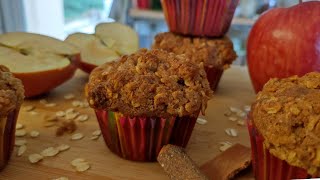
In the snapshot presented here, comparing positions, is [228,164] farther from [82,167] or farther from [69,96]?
[69,96]

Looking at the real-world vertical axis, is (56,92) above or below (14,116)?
below

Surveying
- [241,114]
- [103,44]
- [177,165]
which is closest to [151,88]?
[177,165]

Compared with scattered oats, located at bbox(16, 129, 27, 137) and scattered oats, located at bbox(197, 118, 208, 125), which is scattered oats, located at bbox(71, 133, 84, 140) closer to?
scattered oats, located at bbox(16, 129, 27, 137)

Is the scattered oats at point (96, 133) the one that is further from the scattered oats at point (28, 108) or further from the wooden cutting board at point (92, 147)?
the scattered oats at point (28, 108)

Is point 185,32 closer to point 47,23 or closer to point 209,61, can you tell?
point 209,61

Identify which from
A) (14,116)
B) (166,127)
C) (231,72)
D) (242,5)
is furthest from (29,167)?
(242,5)

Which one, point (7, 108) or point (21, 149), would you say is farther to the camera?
point (21, 149)

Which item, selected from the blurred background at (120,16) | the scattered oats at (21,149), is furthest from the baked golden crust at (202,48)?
Result: the blurred background at (120,16)
